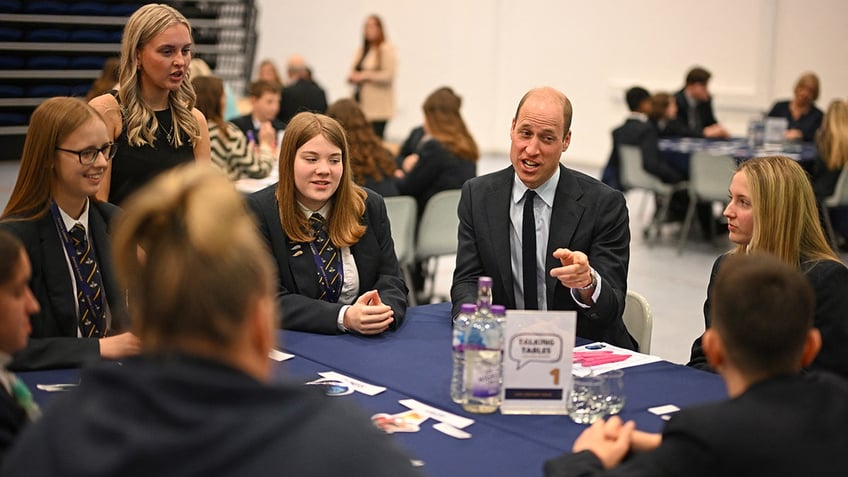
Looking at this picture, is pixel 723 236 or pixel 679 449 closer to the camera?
pixel 679 449

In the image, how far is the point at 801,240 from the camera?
2.91m

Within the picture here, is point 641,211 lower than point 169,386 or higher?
lower

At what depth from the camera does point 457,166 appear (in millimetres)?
6355

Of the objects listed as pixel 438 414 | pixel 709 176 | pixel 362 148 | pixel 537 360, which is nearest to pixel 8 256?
pixel 438 414

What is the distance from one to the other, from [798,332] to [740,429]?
0.75 ft

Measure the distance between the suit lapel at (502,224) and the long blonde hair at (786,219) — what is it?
87 centimetres

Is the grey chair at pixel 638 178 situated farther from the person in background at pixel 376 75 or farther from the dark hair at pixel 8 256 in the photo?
the dark hair at pixel 8 256

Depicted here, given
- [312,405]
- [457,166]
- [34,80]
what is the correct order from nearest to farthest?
[312,405] → [457,166] → [34,80]

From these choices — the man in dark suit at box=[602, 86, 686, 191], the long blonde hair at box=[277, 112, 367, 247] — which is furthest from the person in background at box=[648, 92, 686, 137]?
the long blonde hair at box=[277, 112, 367, 247]

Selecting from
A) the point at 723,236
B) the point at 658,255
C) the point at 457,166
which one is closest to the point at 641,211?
→ the point at 723,236

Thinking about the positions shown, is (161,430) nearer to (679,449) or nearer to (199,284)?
(199,284)

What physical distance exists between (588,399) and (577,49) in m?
11.4

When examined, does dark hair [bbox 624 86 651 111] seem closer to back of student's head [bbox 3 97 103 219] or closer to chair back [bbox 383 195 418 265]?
chair back [bbox 383 195 418 265]

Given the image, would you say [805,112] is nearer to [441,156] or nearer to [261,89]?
[441,156]
